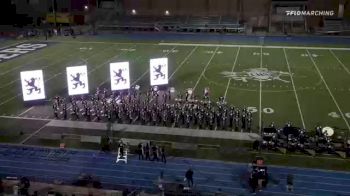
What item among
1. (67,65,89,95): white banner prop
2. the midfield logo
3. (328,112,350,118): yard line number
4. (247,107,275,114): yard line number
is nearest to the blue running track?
(67,65,89,95): white banner prop

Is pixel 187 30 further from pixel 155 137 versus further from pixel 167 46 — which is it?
pixel 155 137

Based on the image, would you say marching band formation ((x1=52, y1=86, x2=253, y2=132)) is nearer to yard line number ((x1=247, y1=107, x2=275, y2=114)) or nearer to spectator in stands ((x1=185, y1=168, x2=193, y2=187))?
yard line number ((x1=247, y1=107, x2=275, y2=114))

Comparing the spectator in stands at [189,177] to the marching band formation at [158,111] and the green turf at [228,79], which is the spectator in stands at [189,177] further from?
the marching band formation at [158,111]

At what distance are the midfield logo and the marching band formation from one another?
18.9ft

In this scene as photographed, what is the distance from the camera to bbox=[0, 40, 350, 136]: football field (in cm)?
2122

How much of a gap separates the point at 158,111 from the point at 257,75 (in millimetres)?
10158

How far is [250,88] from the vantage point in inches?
980

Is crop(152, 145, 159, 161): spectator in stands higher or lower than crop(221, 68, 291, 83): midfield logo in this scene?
lower

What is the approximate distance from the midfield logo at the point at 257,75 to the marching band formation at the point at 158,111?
5746mm

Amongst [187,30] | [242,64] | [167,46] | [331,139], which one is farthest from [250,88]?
[187,30]

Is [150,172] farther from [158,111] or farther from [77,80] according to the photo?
[77,80]

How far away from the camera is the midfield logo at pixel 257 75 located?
27.1m

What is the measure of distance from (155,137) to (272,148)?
455 cm

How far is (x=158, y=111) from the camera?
19.8m
